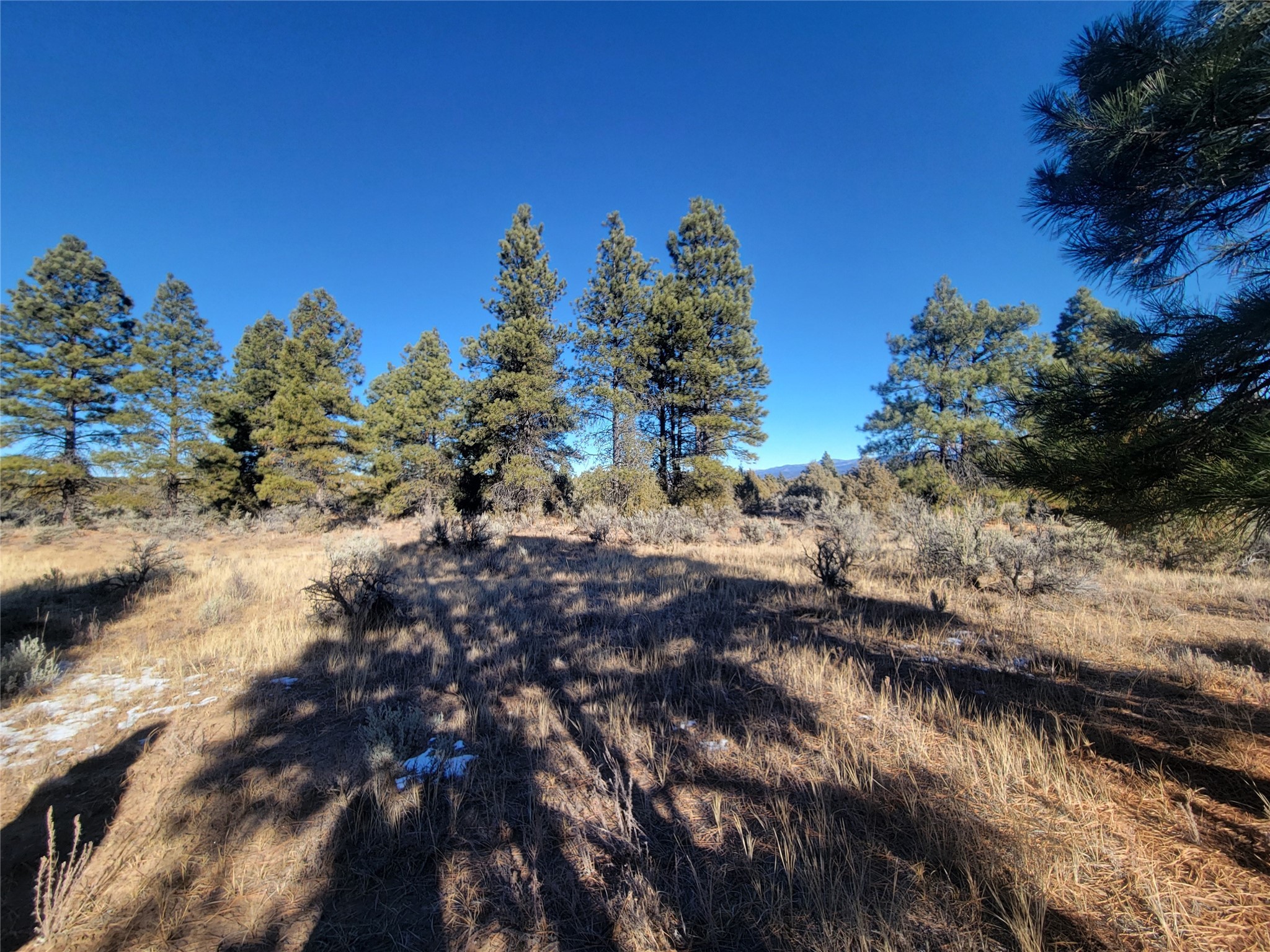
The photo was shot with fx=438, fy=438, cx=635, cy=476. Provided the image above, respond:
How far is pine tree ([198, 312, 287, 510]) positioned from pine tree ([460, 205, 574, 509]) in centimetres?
1052

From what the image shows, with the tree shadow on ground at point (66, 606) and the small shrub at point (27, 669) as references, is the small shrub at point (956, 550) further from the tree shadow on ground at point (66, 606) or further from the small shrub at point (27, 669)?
the tree shadow on ground at point (66, 606)

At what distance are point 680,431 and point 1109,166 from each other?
1618cm

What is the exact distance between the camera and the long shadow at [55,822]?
1.81 m

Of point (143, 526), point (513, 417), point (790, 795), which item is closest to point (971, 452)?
point (790, 795)

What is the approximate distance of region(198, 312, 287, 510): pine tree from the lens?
813 inches

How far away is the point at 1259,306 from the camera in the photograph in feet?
7.47

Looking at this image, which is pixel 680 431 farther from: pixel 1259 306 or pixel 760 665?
pixel 1259 306

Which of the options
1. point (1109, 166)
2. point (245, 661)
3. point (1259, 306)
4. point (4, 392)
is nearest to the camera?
point (1259, 306)

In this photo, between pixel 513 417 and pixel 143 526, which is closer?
pixel 143 526

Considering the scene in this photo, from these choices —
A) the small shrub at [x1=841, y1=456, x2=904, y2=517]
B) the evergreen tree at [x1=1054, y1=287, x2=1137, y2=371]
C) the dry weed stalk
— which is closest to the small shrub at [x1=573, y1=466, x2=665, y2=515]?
the small shrub at [x1=841, y1=456, x2=904, y2=517]

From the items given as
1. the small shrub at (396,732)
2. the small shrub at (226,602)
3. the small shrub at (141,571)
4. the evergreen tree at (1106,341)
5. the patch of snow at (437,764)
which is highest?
the evergreen tree at (1106,341)

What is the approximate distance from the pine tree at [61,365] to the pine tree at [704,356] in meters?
A: 23.2

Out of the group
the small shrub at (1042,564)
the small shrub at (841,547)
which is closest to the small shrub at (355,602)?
the small shrub at (841,547)

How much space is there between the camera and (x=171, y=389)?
20.9 metres
